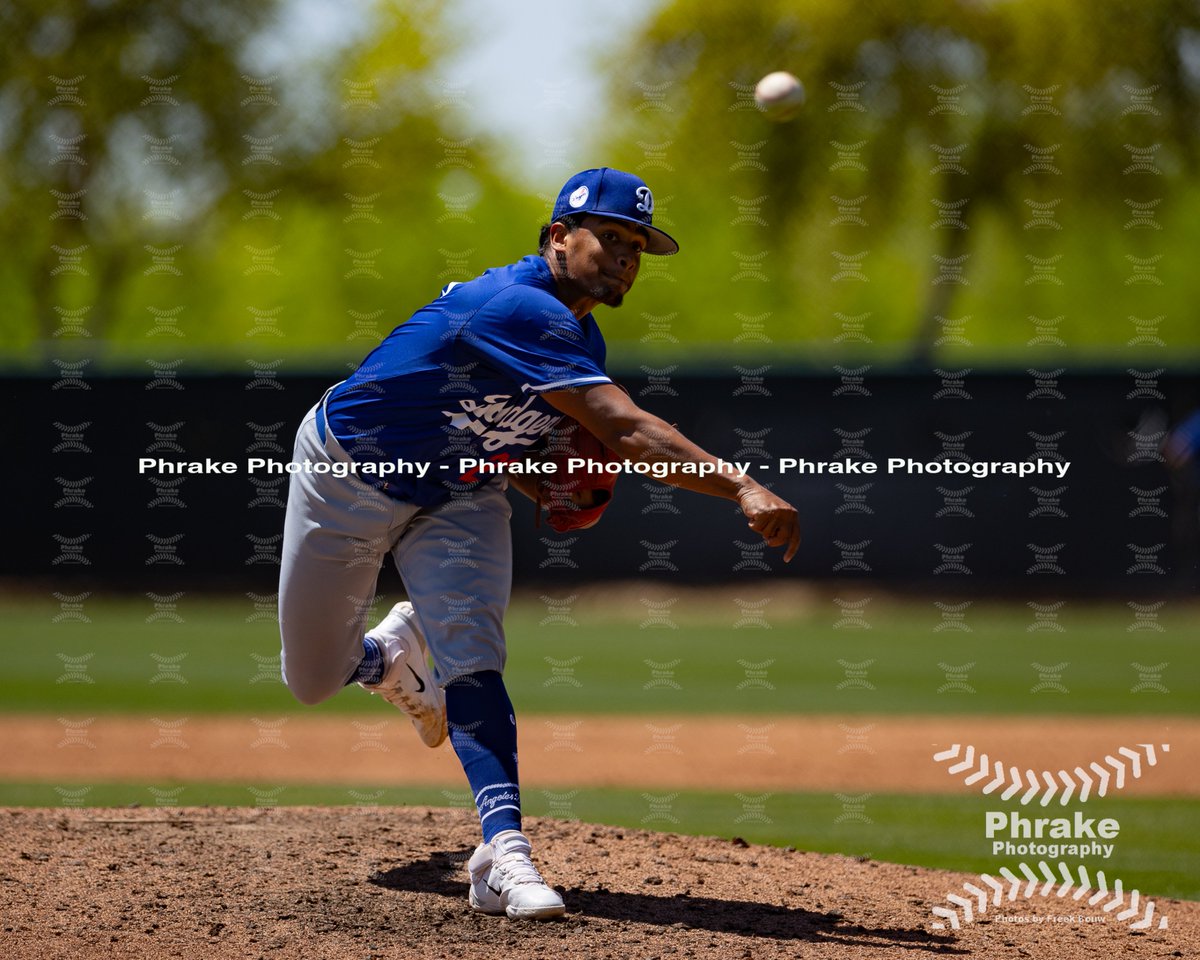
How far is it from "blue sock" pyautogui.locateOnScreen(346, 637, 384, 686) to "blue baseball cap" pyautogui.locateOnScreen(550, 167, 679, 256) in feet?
3.98

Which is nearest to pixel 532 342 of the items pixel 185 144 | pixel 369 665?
pixel 369 665

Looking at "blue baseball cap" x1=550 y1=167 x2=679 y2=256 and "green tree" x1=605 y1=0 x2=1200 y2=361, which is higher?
"green tree" x1=605 y1=0 x2=1200 y2=361

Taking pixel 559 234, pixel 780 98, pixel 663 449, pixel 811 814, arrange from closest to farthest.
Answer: pixel 663 449
pixel 559 234
pixel 811 814
pixel 780 98

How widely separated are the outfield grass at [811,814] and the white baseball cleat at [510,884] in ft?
5.49

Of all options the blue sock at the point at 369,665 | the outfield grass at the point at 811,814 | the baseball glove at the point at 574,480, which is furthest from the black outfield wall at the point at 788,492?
the baseball glove at the point at 574,480

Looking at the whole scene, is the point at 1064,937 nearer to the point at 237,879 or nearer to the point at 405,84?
the point at 237,879

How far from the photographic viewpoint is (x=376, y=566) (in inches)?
141

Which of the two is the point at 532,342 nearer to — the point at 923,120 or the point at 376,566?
the point at 376,566

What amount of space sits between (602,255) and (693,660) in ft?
24.9

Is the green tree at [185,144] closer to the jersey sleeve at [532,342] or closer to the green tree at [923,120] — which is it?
the green tree at [923,120]

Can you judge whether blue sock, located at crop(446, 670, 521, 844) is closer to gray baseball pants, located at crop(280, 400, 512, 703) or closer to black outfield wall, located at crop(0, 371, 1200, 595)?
gray baseball pants, located at crop(280, 400, 512, 703)

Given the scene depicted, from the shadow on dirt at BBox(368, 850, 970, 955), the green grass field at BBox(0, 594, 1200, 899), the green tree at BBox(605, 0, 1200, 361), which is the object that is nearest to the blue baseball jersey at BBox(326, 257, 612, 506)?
the shadow on dirt at BBox(368, 850, 970, 955)

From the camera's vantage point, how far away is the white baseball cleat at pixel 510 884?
10.1 ft

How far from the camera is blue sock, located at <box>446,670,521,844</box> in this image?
10.6 feet
